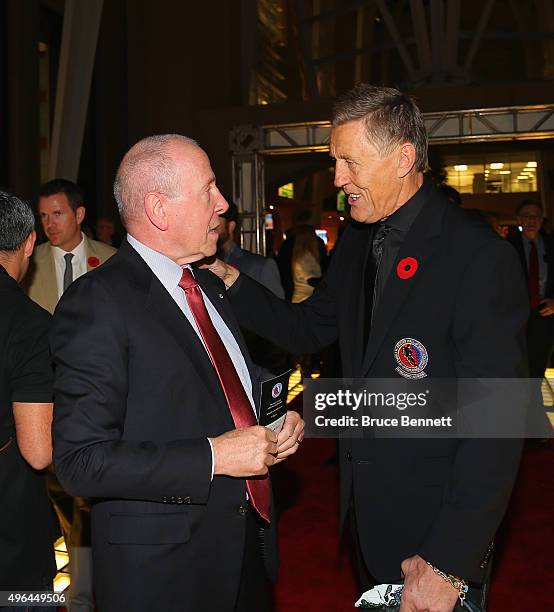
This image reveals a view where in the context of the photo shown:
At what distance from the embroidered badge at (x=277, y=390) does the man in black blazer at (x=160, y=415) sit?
8 centimetres

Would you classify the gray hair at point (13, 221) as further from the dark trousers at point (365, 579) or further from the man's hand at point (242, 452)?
the dark trousers at point (365, 579)

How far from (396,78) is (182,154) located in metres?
39.8

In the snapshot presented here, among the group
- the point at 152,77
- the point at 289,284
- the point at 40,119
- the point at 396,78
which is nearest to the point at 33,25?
the point at 40,119

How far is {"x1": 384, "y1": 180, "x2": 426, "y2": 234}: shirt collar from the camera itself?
185cm

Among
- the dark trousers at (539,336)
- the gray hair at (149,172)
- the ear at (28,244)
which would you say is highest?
the gray hair at (149,172)

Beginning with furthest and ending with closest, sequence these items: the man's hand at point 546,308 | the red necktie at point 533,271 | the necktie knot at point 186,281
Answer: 1. the red necktie at point 533,271
2. the man's hand at point 546,308
3. the necktie knot at point 186,281

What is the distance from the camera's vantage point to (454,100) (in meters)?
14.8

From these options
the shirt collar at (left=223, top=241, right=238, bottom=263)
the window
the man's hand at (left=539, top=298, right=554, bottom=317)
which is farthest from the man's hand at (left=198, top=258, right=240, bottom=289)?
the window

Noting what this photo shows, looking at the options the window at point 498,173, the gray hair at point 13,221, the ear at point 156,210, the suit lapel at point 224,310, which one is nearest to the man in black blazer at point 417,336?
the suit lapel at point 224,310

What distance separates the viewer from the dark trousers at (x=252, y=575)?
71.7 inches

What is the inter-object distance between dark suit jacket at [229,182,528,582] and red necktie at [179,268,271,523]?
0.84 ft

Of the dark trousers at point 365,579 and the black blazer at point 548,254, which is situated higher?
the black blazer at point 548,254

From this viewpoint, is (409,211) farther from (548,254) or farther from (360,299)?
(548,254)

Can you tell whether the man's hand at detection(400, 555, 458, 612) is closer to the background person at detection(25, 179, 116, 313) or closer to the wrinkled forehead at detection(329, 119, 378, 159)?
the wrinkled forehead at detection(329, 119, 378, 159)
